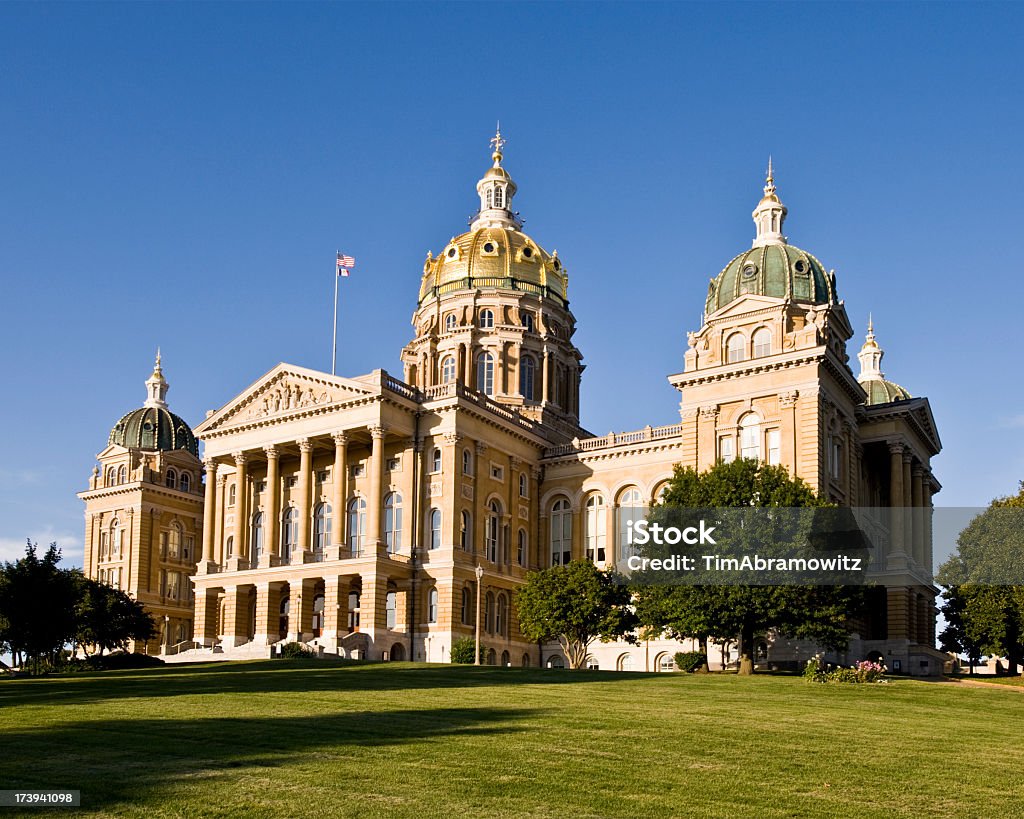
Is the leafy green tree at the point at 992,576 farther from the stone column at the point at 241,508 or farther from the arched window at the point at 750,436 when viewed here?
the stone column at the point at 241,508

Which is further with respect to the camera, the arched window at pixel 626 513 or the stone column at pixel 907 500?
the arched window at pixel 626 513

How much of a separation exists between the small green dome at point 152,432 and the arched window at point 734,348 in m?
52.1

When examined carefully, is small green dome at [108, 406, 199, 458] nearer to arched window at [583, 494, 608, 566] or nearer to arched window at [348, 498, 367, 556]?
arched window at [348, 498, 367, 556]

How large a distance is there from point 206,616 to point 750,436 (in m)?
35.7

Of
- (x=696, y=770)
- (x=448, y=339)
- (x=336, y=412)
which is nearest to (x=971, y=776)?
(x=696, y=770)

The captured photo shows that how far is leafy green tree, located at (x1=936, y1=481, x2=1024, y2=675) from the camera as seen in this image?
66438 millimetres

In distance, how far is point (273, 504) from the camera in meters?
77.6

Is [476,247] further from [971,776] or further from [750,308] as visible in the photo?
Answer: [971,776]

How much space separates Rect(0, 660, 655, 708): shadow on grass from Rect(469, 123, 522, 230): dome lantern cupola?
54.0m

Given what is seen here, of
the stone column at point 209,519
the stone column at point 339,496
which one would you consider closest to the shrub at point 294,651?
the stone column at point 339,496

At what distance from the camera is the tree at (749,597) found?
54.1m

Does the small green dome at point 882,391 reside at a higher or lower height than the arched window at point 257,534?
higher

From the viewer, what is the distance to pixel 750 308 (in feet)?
235

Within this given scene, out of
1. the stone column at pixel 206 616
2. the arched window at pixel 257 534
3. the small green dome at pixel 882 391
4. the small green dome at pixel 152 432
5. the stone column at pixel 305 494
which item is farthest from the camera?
the small green dome at pixel 152 432
